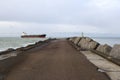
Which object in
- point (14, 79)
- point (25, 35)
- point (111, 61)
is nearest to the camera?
point (14, 79)

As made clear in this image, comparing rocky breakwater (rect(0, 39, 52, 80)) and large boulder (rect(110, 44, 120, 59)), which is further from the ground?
large boulder (rect(110, 44, 120, 59))

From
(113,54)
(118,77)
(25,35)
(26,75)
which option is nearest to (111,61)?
(113,54)

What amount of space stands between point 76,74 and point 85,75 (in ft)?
1.33

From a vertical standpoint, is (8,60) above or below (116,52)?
below

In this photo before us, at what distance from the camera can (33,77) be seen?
11242 millimetres

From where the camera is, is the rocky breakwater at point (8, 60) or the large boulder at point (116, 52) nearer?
the rocky breakwater at point (8, 60)

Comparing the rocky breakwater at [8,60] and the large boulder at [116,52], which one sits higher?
the large boulder at [116,52]

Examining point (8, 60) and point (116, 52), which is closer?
point (116, 52)

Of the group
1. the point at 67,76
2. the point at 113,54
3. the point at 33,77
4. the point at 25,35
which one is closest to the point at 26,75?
the point at 33,77

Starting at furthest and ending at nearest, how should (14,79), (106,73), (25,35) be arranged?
(25,35) < (106,73) < (14,79)

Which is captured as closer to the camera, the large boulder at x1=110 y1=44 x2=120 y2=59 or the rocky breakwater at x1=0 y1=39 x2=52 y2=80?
the rocky breakwater at x1=0 y1=39 x2=52 y2=80

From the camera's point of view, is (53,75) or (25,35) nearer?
(53,75)

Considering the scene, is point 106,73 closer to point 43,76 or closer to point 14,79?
point 43,76

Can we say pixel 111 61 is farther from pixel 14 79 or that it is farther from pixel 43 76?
pixel 14 79
